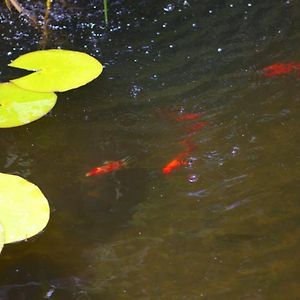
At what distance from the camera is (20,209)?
1374mm

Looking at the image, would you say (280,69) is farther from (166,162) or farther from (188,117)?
(166,162)

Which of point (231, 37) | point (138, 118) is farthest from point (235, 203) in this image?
point (231, 37)

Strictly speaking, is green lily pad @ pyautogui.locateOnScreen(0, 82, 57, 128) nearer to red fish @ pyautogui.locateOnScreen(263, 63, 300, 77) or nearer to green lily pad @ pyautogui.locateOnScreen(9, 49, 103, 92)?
green lily pad @ pyautogui.locateOnScreen(9, 49, 103, 92)

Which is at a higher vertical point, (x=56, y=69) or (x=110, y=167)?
(x=56, y=69)

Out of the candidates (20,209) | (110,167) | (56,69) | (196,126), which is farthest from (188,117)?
(20,209)

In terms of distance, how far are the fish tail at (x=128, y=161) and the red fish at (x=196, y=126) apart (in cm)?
20

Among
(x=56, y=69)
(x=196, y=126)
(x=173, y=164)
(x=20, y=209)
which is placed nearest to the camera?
(x=20, y=209)

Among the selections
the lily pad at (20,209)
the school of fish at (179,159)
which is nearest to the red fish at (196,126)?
the school of fish at (179,159)

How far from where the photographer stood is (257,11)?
2314 mm

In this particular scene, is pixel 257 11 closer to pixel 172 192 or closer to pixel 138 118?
pixel 138 118

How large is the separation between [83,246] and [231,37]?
1126 millimetres

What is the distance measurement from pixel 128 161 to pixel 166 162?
0.35 feet

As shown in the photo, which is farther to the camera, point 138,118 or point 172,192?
point 138,118

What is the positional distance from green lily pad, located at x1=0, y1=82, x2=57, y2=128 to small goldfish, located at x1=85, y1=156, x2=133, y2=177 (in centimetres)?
29
